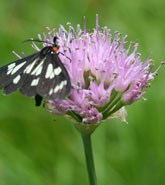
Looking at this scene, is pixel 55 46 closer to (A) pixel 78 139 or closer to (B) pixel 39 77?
(B) pixel 39 77

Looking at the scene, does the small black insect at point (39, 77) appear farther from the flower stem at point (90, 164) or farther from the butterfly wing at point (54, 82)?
the flower stem at point (90, 164)

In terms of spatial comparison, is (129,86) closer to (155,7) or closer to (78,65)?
(78,65)

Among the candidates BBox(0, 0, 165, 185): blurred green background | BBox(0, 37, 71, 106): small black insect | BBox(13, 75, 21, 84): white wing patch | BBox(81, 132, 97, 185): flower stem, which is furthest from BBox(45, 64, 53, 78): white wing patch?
BBox(0, 0, 165, 185): blurred green background

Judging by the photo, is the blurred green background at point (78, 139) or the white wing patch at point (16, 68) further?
the blurred green background at point (78, 139)

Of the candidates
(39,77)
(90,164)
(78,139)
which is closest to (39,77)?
→ (39,77)

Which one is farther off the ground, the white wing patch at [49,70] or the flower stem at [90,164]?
the white wing patch at [49,70]

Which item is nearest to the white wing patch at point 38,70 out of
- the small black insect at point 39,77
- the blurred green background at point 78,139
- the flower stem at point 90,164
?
the small black insect at point 39,77

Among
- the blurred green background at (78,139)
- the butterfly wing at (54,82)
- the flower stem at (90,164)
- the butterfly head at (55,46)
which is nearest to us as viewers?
the butterfly wing at (54,82)
